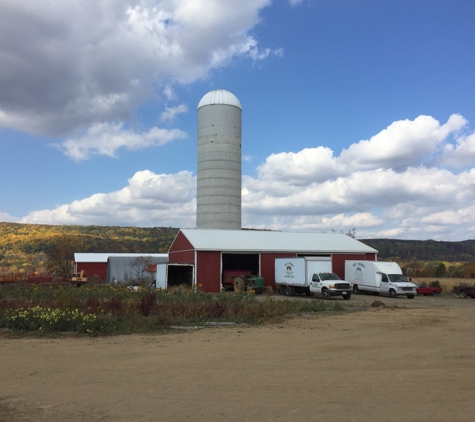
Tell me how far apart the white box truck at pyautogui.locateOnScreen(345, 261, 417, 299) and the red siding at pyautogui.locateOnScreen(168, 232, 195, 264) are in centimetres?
1285

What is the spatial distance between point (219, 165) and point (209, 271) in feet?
57.1

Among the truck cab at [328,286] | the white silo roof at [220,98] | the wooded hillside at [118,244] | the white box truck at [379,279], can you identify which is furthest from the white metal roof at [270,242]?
the wooded hillside at [118,244]

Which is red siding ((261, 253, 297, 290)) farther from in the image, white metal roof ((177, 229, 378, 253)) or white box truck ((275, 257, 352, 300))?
white box truck ((275, 257, 352, 300))

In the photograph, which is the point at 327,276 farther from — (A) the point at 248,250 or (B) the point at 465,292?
(B) the point at 465,292

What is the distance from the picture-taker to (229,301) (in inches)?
816

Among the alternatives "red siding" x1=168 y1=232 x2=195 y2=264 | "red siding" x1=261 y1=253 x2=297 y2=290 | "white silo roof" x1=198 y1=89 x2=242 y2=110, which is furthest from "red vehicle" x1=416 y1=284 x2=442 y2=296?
"white silo roof" x1=198 y1=89 x2=242 y2=110

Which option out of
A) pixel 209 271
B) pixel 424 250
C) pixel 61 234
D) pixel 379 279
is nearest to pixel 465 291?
pixel 379 279

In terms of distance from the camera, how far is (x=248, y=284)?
37969 mm

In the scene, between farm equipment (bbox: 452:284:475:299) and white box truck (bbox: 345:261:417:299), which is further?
farm equipment (bbox: 452:284:475:299)

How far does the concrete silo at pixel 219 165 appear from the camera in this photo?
2071 inches

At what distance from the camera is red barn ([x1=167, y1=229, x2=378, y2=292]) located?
38406mm

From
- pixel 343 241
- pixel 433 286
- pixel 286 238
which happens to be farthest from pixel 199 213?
pixel 433 286

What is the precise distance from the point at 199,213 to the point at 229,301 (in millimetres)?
33304

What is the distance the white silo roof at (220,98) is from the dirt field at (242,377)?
43.2 meters
